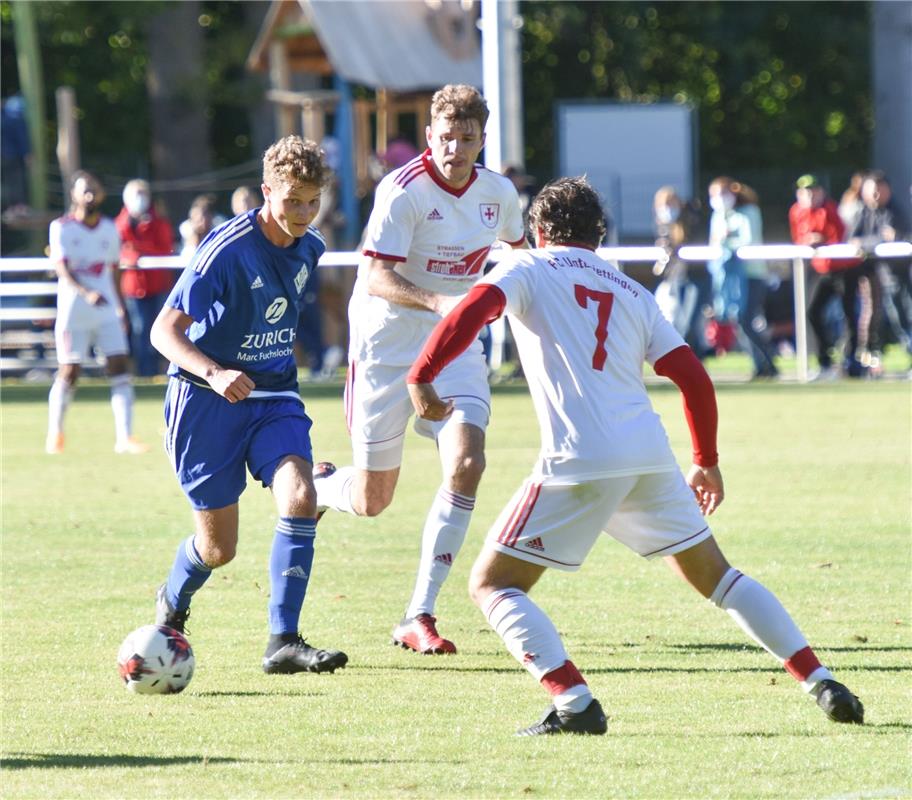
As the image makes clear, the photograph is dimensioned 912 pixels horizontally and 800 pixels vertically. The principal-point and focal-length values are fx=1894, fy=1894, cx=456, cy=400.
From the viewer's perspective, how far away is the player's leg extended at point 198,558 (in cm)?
702

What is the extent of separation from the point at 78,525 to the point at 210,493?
421 centimetres

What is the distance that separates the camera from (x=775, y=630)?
5855mm

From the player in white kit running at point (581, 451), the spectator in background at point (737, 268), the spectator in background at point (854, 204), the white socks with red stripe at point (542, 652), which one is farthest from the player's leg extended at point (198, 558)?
the spectator in background at point (854, 204)

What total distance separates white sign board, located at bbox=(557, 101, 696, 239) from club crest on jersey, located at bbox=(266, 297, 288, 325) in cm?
2251

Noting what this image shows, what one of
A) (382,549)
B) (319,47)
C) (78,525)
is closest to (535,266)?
(382,549)

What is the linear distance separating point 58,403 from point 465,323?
973 centimetres

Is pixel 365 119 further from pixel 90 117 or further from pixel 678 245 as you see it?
pixel 90 117

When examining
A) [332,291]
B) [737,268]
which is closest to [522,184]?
[737,268]

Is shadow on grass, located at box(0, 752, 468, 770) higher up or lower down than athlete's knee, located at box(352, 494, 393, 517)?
lower down

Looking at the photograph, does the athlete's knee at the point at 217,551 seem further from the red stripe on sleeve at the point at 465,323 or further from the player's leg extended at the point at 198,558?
the red stripe on sleeve at the point at 465,323

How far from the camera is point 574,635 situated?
24.8ft

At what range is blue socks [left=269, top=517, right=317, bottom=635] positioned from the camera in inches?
274

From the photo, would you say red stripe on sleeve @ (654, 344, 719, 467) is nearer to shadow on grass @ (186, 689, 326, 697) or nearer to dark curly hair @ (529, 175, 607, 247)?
dark curly hair @ (529, 175, 607, 247)

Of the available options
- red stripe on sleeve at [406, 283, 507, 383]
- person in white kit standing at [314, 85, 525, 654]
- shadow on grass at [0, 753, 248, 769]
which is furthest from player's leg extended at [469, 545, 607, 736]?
person in white kit standing at [314, 85, 525, 654]
